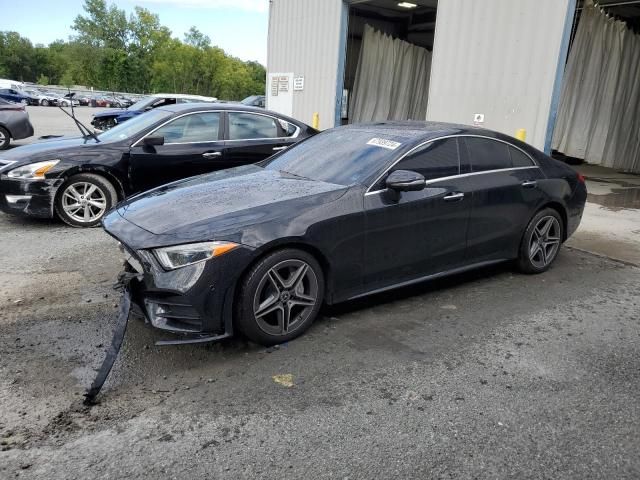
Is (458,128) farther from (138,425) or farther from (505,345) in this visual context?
(138,425)

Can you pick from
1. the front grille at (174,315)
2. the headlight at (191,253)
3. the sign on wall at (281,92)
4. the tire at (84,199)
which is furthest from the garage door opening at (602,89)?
the front grille at (174,315)

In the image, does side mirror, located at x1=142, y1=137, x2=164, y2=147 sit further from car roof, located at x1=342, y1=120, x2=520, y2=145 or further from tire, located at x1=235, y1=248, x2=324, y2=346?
tire, located at x1=235, y1=248, x2=324, y2=346

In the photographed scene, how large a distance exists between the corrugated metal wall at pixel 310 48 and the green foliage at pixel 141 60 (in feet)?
231

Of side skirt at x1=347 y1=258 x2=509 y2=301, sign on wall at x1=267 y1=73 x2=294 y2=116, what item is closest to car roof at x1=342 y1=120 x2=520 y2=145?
side skirt at x1=347 y1=258 x2=509 y2=301

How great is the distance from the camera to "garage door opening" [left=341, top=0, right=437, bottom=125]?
16922mm

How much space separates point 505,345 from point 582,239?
12.0 ft

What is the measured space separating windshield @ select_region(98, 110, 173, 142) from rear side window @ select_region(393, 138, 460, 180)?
3760 millimetres

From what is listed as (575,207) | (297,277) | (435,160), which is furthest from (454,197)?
(575,207)

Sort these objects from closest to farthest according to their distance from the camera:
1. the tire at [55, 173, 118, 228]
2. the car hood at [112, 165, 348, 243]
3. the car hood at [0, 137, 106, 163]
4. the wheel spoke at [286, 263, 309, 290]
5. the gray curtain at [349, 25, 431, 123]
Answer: the car hood at [112, 165, 348, 243] → the wheel spoke at [286, 263, 309, 290] → the car hood at [0, 137, 106, 163] → the tire at [55, 173, 118, 228] → the gray curtain at [349, 25, 431, 123]

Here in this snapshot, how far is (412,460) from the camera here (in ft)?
8.49

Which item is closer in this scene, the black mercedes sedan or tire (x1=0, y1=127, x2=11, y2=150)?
the black mercedes sedan

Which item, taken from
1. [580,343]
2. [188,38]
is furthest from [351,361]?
[188,38]

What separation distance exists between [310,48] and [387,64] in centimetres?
462

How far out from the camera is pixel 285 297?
3648mm
